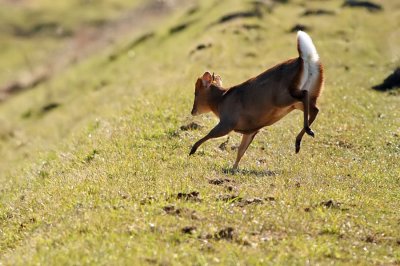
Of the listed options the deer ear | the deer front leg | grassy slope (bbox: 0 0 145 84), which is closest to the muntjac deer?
the deer front leg

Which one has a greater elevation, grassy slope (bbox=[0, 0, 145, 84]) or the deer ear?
the deer ear

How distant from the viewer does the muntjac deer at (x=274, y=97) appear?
16.3 metres

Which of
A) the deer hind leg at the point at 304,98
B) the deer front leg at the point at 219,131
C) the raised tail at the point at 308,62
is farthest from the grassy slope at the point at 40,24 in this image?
the raised tail at the point at 308,62

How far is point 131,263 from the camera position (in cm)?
1077

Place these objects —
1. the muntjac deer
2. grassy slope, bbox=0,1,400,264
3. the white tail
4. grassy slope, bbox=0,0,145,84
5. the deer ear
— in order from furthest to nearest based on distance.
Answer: grassy slope, bbox=0,0,145,84 < the deer ear < the muntjac deer < the white tail < grassy slope, bbox=0,1,400,264

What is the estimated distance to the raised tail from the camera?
635 inches

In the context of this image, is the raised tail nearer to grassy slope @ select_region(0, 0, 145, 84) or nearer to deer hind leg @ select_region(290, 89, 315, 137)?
deer hind leg @ select_region(290, 89, 315, 137)

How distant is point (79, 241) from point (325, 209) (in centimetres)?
510

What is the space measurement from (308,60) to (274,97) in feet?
4.18

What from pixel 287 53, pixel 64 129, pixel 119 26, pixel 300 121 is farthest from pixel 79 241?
pixel 119 26

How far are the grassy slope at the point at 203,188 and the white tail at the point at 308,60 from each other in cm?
234

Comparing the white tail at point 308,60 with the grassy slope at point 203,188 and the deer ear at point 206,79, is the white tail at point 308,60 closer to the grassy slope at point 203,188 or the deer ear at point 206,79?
the grassy slope at point 203,188

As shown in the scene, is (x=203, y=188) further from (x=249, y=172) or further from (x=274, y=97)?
(x=274, y=97)

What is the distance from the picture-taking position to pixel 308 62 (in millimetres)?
16234
